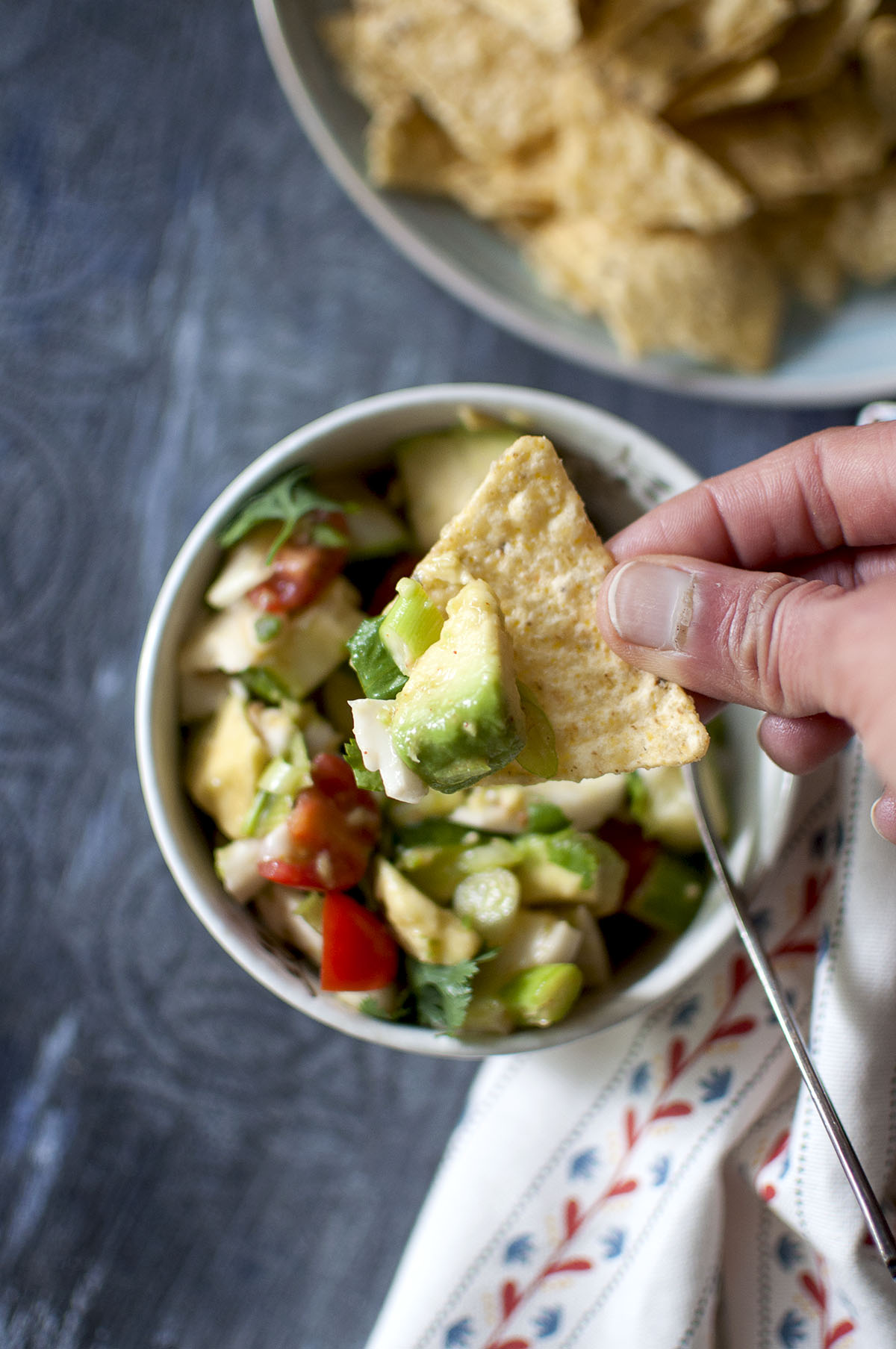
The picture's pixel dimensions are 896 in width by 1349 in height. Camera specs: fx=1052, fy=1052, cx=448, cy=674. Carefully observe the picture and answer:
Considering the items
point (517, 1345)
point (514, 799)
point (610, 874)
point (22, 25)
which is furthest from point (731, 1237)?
point (22, 25)

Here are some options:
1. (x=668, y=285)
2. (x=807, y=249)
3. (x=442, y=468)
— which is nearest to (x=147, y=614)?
(x=442, y=468)

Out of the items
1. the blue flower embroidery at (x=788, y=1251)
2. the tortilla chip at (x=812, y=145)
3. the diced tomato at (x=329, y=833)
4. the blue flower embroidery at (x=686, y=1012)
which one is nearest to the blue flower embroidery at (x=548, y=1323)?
the blue flower embroidery at (x=788, y=1251)

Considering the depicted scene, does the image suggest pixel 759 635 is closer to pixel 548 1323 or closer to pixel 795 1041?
pixel 795 1041

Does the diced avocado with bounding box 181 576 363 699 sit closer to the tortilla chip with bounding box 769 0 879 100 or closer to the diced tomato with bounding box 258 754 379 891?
the diced tomato with bounding box 258 754 379 891

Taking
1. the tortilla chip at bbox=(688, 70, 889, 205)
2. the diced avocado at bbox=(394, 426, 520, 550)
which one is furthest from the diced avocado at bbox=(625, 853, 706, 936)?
the tortilla chip at bbox=(688, 70, 889, 205)

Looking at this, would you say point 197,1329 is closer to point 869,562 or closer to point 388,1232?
point 388,1232
